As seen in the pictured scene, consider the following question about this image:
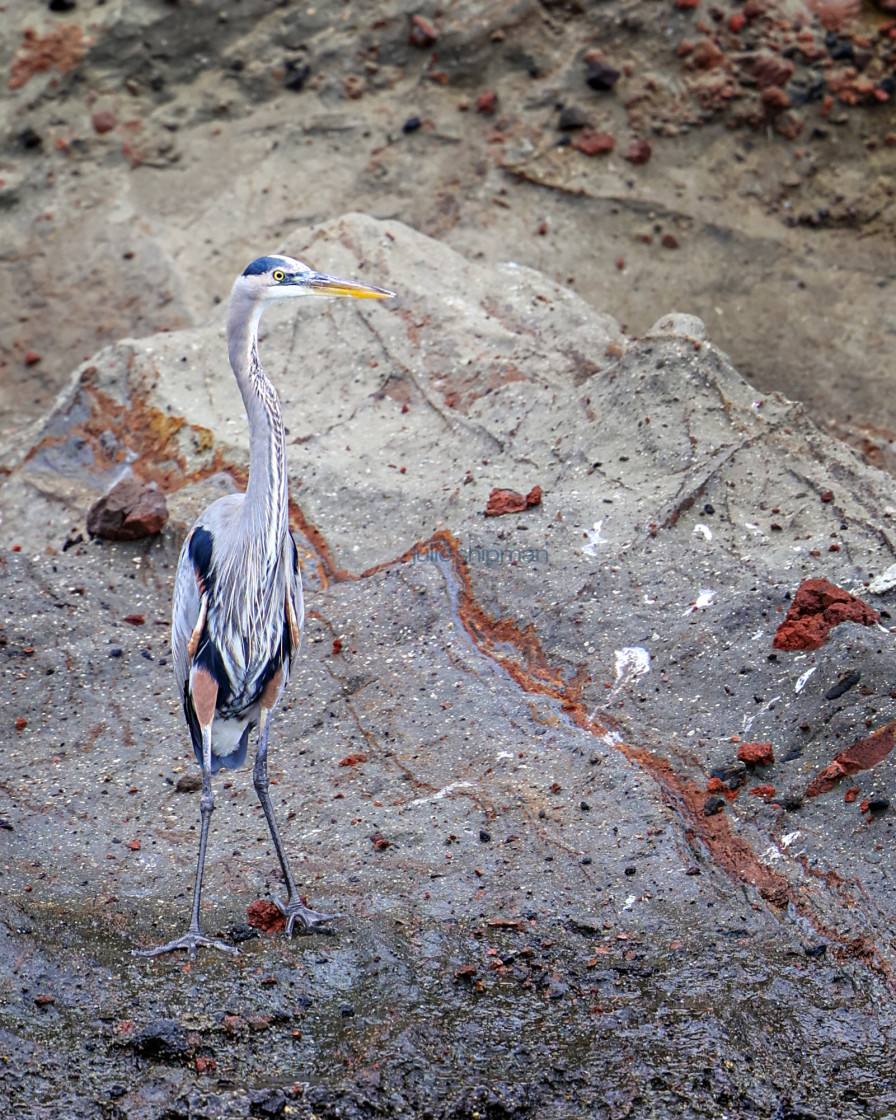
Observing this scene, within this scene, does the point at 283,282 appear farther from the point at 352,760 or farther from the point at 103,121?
the point at 103,121

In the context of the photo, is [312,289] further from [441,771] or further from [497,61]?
[497,61]

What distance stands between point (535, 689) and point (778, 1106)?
228cm

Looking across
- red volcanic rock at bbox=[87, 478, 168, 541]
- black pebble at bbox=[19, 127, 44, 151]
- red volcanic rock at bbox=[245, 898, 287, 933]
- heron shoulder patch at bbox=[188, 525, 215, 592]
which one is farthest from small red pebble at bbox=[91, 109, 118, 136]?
red volcanic rock at bbox=[245, 898, 287, 933]

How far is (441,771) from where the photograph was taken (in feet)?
18.0

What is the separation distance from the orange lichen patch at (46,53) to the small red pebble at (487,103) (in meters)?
3.39

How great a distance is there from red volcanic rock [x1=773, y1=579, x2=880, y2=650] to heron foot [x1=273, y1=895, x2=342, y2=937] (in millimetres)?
2248

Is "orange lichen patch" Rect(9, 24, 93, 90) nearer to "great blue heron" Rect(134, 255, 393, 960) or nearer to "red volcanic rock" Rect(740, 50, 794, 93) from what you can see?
"red volcanic rock" Rect(740, 50, 794, 93)

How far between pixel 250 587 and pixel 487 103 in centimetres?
694

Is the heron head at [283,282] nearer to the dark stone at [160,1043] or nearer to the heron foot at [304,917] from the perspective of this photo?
the heron foot at [304,917]

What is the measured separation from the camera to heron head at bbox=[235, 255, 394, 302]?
199 inches

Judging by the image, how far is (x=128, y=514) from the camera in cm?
689

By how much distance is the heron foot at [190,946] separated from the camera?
4.52 m

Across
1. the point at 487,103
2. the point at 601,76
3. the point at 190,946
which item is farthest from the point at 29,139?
the point at 190,946

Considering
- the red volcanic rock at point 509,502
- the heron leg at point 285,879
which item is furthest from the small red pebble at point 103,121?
the heron leg at point 285,879
